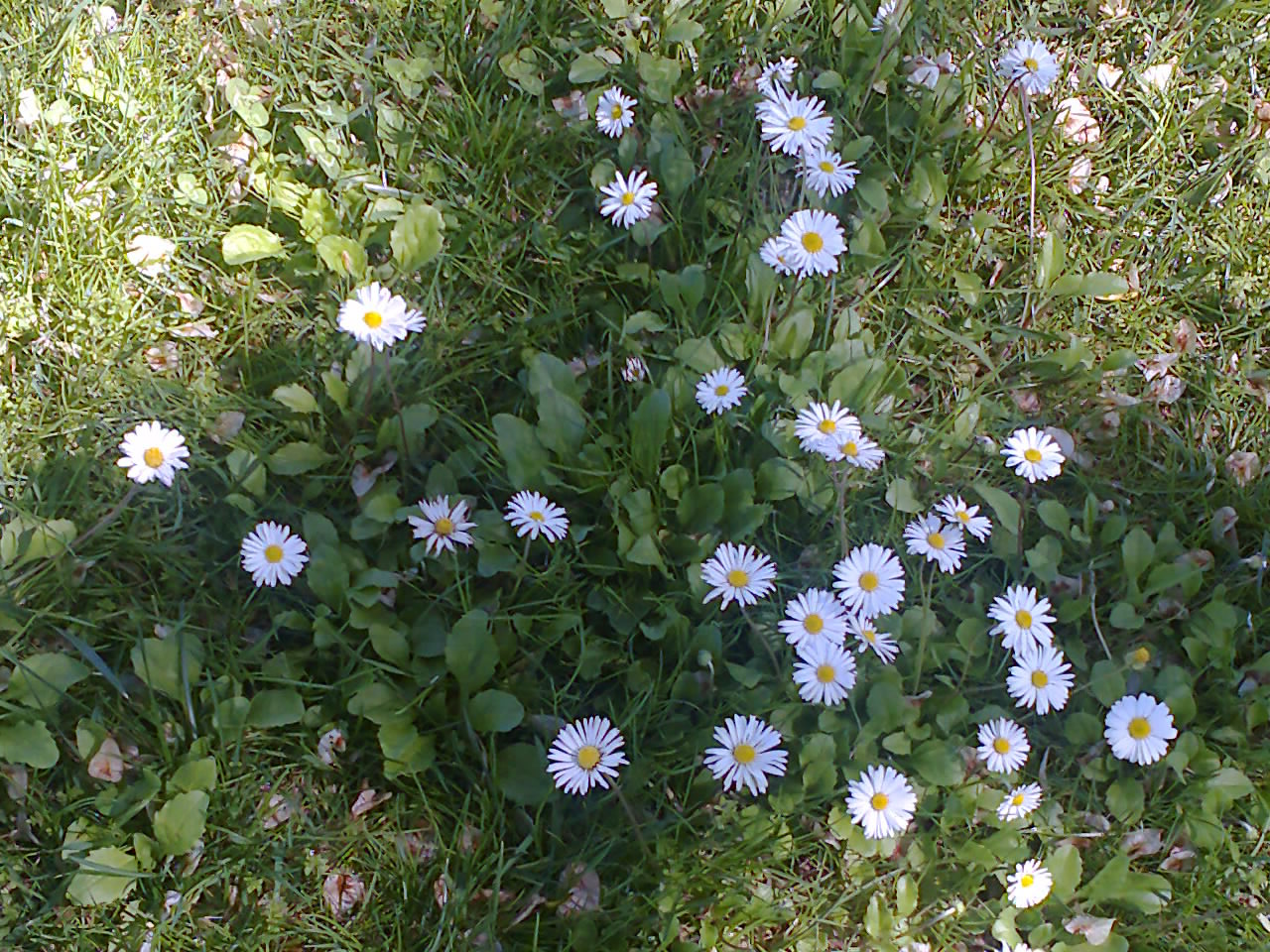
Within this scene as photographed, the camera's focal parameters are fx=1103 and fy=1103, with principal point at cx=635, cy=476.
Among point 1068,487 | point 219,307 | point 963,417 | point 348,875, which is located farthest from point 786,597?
point 219,307

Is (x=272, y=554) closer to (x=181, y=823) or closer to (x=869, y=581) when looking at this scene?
(x=181, y=823)

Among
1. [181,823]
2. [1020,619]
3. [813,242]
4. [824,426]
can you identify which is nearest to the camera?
[181,823]

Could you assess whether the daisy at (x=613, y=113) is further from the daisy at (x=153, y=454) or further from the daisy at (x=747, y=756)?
the daisy at (x=747, y=756)

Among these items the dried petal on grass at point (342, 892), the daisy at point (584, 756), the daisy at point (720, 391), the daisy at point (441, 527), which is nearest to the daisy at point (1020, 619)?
the daisy at point (720, 391)

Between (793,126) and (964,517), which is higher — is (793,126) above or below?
above

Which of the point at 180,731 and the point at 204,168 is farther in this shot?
the point at 204,168

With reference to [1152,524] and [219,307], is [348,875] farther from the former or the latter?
[1152,524]

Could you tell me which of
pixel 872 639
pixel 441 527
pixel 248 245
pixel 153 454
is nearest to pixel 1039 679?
pixel 872 639
